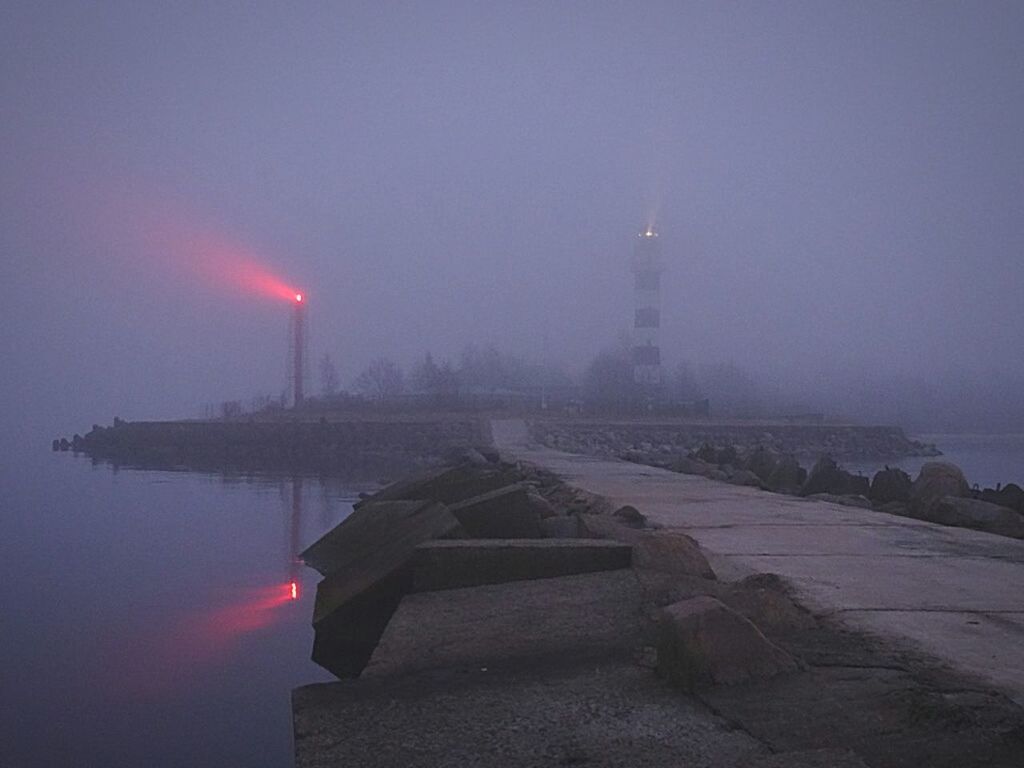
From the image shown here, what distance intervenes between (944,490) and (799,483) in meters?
5.34

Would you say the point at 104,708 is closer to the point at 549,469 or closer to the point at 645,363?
the point at 549,469

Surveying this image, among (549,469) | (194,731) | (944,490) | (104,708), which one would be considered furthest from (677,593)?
(549,469)

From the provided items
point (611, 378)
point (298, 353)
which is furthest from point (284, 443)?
point (611, 378)

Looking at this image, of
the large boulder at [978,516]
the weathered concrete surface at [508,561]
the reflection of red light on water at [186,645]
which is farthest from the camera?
the large boulder at [978,516]

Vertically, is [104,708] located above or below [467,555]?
below

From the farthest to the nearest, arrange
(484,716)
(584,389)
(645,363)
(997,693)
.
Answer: (584,389)
(645,363)
(484,716)
(997,693)

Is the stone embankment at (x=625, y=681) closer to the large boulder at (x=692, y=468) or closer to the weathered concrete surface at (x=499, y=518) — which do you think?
the weathered concrete surface at (x=499, y=518)

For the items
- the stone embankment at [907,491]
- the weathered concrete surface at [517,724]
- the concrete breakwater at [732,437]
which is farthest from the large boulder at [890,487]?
the concrete breakwater at [732,437]

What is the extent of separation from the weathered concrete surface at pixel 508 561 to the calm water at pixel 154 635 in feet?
4.05

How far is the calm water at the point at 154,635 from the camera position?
17.9 feet

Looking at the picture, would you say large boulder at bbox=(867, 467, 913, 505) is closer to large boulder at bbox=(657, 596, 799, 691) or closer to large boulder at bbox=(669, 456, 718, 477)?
large boulder at bbox=(669, 456, 718, 477)

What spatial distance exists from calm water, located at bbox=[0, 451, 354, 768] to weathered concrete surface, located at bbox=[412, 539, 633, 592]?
1235mm

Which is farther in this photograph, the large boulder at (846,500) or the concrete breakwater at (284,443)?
the concrete breakwater at (284,443)

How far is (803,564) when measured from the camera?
5805 mm
